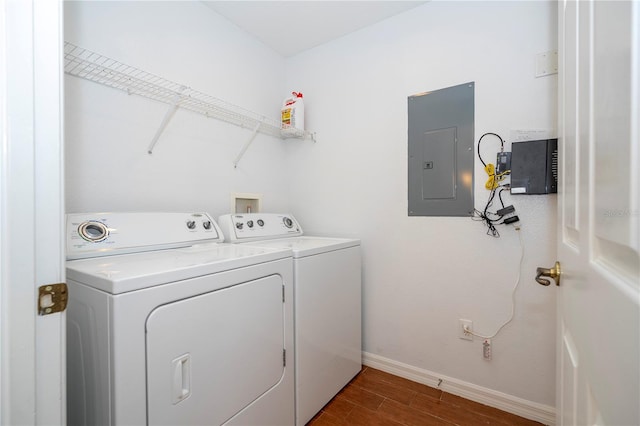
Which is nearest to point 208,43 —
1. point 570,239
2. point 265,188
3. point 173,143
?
point 173,143

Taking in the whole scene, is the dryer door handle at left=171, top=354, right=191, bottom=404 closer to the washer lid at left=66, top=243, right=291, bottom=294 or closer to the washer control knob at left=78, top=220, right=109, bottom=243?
the washer lid at left=66, top=243, right=291, bottom=294

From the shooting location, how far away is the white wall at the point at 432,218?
1575 millimetres

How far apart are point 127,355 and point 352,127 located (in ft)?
6.45

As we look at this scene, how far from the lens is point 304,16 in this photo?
2.02 m

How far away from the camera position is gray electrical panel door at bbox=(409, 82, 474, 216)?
176 centimetres

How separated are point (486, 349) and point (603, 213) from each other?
1622 millimetres

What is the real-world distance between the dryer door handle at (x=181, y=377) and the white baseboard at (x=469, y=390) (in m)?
1.52

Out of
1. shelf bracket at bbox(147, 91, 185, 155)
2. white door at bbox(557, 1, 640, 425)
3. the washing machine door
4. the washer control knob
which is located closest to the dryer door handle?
the washing machine door

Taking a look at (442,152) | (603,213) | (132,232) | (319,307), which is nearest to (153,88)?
(132,232)

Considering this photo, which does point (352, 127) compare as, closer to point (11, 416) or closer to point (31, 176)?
point (31, 176)

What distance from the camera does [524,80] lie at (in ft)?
5.23

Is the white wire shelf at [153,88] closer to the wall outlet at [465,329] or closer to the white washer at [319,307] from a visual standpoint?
the white washer at [319,307]

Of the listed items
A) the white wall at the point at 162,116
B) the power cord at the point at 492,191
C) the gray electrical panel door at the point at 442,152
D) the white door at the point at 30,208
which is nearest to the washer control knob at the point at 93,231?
the white wall at the point at 162,116

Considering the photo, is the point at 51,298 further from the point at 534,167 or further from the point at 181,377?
the point at 534,167
